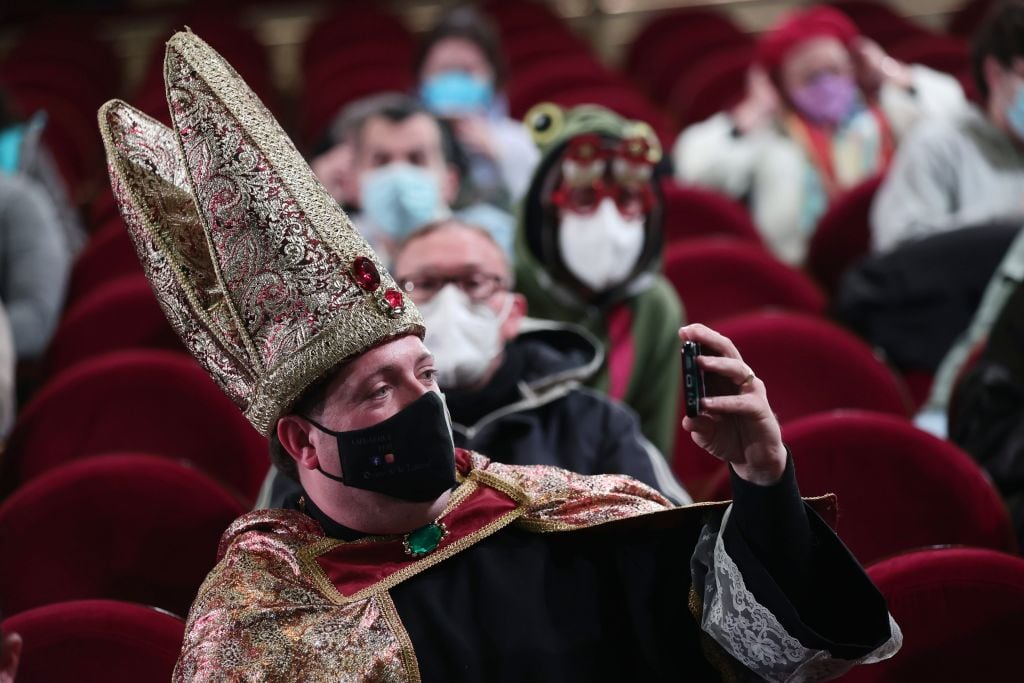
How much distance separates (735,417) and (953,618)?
1.81ft

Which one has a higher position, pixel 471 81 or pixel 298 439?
pixel 298 439

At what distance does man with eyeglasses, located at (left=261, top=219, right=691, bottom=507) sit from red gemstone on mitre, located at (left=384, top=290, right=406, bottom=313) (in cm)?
51

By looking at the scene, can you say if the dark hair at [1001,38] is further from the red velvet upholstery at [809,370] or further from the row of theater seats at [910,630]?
the row of theater seats at [910,630]

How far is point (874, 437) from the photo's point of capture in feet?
6.70

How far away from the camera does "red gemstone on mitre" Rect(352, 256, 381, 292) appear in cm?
141

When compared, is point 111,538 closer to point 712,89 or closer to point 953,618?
point 953,618

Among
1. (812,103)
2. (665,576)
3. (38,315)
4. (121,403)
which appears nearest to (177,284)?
(665,576)

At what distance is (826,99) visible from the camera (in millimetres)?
3979

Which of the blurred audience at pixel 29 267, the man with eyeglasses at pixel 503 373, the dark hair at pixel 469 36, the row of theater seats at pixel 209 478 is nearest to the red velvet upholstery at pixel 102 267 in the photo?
the blurred audience at pixel 29 267

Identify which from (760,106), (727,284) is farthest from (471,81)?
(727,284)

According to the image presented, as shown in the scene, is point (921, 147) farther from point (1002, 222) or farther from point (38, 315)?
point (38, 315)

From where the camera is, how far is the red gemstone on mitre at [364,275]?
4.62ft

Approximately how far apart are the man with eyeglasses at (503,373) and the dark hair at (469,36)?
2107 mm

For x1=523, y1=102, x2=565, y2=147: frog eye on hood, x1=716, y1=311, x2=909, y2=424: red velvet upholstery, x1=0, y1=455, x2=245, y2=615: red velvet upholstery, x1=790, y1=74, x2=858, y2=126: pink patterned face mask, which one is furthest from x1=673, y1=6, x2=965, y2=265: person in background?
x1=0, y1=455, x2=245, y2=615: red velvet upholstery
